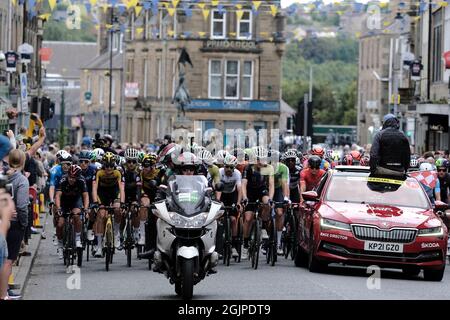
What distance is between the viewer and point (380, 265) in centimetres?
2200

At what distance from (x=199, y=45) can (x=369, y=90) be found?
24116mm

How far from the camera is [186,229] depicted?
719 inches

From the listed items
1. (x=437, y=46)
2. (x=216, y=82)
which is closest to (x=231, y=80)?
(x=216, y=82)

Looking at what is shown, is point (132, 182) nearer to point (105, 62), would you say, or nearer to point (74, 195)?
point (74, 195)

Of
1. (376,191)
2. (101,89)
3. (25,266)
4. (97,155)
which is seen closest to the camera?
(376,191)

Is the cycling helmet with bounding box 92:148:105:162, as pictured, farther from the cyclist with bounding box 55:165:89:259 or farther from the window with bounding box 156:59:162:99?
the window with bounding box 156:59:162:99

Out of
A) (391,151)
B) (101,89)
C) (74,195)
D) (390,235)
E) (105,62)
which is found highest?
(105,62)

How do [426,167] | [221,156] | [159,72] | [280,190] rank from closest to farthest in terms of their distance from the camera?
[280,190] → [221,156] → [426,167] → [159,72]

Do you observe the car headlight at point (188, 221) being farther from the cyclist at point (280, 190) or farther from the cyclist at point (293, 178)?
the cyclist at point (293, 178)

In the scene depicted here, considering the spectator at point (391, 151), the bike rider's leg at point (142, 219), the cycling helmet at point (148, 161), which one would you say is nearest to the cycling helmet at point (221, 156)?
the cycling helmet at point (148, 161)

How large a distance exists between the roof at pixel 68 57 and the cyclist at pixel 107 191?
457 ft

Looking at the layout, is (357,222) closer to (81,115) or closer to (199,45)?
(199,45)

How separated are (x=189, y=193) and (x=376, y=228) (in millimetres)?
4034

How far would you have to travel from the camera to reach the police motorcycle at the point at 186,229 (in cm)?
1820
